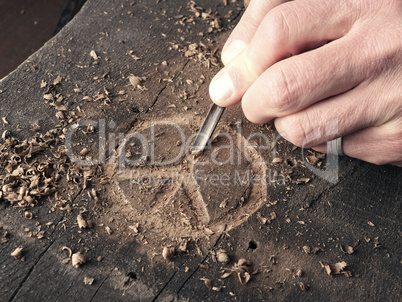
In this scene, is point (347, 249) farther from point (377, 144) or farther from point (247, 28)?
point (247, 28)

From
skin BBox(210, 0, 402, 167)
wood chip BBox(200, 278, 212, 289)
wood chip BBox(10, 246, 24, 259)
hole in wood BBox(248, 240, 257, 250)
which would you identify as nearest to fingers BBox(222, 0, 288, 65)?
skin BBox(210, 0, 402, 167)

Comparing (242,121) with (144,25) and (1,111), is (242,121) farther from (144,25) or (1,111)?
(1,111)

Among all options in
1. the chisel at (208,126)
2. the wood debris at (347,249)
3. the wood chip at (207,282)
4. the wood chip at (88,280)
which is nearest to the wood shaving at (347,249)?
the wood debris at (347,249)

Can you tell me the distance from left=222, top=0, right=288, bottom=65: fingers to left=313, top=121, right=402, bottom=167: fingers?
41cm

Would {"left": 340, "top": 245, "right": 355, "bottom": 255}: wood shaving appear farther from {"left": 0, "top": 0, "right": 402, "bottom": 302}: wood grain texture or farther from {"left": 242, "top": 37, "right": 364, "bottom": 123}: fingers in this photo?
{"left": 242, "top": 37, "right": 364, "bottom": 123}: fingers

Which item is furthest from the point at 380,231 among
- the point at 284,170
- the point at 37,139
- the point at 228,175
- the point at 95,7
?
the point at 95,7

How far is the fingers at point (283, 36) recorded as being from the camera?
114 centimetres

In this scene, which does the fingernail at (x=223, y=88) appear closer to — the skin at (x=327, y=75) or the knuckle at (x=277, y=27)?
the skin at (x=327, y=75)

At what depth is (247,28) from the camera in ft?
4.39

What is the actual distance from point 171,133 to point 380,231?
26.4 inches

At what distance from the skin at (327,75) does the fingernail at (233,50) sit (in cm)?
10

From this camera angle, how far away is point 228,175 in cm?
122

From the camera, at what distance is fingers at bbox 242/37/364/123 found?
1.09 metres

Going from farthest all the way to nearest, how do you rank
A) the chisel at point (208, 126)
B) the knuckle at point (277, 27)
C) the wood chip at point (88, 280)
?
the chisel at point (208, 126) < the knuckle at point (277, 27) < the wood chip at point (88, 280)
